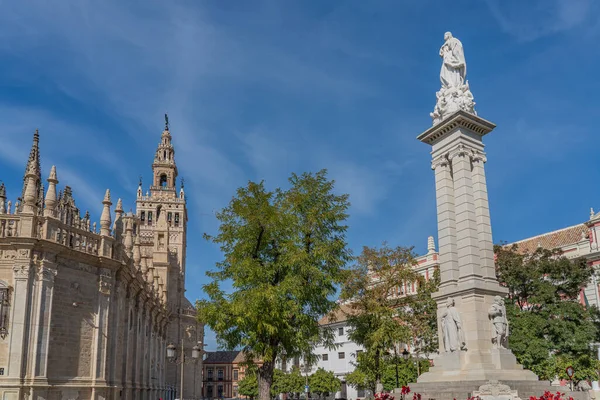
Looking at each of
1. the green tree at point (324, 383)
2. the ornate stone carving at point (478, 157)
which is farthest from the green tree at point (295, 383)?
the ornate stone carving at point (478, 157)

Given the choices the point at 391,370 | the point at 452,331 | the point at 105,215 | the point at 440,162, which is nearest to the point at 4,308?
the point at 105,215

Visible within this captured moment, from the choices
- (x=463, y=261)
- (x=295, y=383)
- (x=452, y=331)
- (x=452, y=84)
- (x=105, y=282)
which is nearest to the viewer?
(x=452, y=331)

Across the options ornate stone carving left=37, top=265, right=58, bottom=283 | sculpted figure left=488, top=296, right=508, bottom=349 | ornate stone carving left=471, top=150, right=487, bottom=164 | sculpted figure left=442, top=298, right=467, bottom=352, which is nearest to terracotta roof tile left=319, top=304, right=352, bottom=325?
sculpted figure left=442, top=298, right=467, bottom=352

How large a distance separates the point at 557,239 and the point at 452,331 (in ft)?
125

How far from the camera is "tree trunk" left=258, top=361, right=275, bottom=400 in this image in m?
24.3

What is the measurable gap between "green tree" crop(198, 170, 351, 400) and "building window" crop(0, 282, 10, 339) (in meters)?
7.75

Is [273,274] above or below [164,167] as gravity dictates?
below

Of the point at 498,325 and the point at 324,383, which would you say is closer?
the point at 498,325

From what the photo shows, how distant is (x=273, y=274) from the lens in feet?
81.3

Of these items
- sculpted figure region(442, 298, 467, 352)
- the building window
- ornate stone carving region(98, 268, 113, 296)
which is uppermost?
→ ornate stone carving region(98, 268, 113, 296)

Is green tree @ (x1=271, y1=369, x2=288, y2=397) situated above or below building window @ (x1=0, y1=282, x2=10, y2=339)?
below

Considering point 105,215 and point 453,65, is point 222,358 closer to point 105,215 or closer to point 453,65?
point 105,215

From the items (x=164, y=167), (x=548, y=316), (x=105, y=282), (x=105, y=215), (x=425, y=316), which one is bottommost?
(x=548, y=316)

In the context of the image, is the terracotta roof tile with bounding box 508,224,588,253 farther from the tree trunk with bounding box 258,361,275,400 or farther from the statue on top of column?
the tree trunk with bounding box 258,361,275,400
